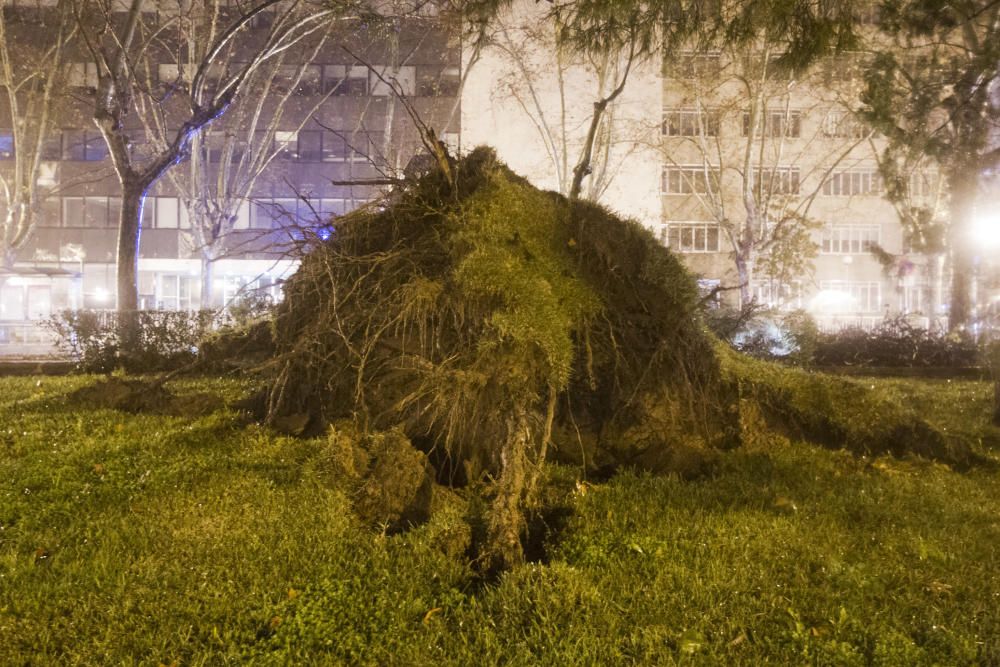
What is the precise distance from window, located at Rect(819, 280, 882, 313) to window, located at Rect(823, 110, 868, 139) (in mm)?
13984

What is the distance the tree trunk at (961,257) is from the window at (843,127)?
16.6 feet

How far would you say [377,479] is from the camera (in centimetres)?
511

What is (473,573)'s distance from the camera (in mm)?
4215

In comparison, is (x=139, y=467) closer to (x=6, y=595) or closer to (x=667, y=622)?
(x=6, y=595)

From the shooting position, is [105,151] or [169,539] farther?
[105,151]

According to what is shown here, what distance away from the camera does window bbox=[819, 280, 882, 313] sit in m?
38.4

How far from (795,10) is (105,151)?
37.1m

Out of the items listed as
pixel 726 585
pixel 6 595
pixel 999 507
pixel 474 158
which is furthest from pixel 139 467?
pixel 999 507

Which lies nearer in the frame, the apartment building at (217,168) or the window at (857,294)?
the apartment building at (217,168)

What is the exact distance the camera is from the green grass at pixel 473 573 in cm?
343

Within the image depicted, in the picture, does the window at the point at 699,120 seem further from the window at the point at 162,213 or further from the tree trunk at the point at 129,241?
the window at the point at 162,213

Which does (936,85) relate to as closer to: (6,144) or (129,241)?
(129,241)

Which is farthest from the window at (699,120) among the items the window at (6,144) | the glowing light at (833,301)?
the window at (6,144)

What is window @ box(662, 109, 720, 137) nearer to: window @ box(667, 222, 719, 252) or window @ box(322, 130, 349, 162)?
window @ box(667, 222, 719, 252)
